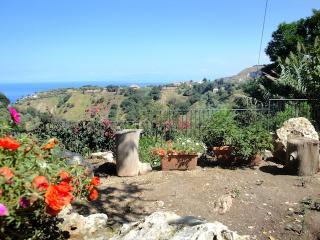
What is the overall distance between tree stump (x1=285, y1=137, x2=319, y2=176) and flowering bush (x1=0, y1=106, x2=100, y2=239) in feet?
21.8

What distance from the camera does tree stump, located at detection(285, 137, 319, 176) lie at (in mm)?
8109

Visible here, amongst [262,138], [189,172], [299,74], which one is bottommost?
[189,172]

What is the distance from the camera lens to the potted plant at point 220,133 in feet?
28.8

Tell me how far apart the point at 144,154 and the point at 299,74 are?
8144 mm

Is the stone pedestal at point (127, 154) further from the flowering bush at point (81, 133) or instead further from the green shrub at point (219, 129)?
the flowering bush at point (81, 133)

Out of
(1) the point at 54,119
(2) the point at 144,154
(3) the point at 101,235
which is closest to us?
(3) the point at 101,235

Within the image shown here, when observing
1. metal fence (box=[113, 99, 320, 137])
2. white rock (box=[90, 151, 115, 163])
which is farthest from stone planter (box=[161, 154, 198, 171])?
metal fence (box=[113, 99, 320, 137])

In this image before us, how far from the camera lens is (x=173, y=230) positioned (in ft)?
8.04

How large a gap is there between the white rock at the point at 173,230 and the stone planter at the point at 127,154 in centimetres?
545

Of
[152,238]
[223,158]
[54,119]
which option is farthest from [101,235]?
[54,119]

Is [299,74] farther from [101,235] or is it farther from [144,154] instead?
[101,235]

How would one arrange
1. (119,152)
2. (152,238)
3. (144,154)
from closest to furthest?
(152,238) → (119,152) → (144,154)

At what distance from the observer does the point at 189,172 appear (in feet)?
26.8

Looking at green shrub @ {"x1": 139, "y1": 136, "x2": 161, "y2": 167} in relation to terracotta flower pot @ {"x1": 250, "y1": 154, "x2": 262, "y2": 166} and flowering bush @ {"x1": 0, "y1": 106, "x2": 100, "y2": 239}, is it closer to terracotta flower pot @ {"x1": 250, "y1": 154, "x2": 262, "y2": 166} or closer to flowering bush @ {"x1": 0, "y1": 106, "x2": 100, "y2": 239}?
terracotta flower pot @ {"x1": 250, "y1": 154, "x2": 262, "y2": 166}
